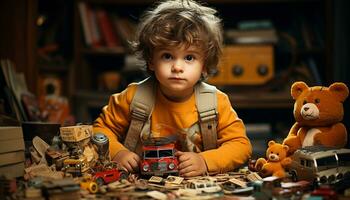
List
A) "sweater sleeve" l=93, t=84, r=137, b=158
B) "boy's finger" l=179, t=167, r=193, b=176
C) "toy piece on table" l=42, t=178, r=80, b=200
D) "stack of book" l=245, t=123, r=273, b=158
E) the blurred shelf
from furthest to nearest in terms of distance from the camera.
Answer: the blurred shelf
"stack of book" l=245, t=123, r=273, b=158
"sweater sleeve" l=93, t=84, r=137, b=158
"boy's finger" l=179, t=167, r=193, b=176
"toy piece on table" l=42, t=178, r=80, b=200

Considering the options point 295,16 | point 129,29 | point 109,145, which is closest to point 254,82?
point 295,16

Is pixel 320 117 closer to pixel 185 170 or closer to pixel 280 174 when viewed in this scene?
pixel 280 174

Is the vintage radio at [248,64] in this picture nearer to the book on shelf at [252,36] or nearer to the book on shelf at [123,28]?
the book on shelf at [252,36]

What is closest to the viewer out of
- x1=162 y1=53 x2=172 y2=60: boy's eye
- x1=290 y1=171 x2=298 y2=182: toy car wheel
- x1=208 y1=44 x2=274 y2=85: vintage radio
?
x1=290 y1=171 x2=298 y2=182: toy car wheel

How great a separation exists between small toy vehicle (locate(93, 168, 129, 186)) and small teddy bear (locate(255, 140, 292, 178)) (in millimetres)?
381

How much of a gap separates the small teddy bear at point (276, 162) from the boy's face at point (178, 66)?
309mm

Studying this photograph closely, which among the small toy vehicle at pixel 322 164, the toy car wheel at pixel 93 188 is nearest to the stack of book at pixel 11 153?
the toy car wheel at pixel 93 188

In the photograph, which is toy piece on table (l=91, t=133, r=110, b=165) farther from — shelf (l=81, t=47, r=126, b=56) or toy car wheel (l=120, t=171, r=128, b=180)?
shelf (l=81, t=47, r=126, b=56)

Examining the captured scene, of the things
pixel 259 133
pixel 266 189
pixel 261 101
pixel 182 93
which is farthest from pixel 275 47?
pixel 266 189

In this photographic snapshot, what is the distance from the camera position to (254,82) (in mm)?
2922

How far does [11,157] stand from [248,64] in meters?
1.87

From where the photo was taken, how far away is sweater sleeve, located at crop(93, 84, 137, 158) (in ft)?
5.20

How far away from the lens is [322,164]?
3.96ft

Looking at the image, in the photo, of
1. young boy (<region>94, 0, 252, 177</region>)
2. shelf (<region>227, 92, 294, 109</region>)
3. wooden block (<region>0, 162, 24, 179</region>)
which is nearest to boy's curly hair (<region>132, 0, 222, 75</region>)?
young boy (<region>94, 0, 252, 177</region>)
